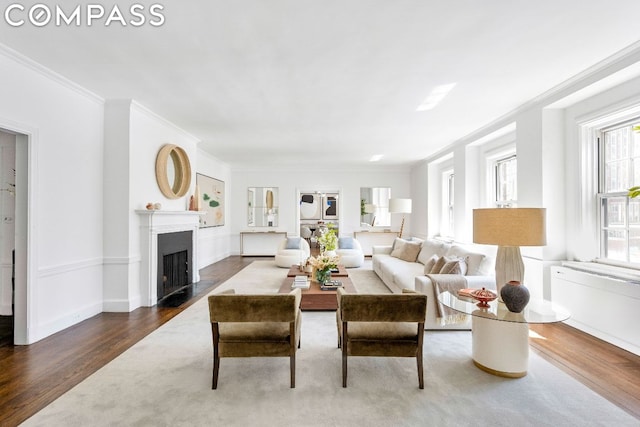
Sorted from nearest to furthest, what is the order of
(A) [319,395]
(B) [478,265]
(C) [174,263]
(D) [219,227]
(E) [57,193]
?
(A) [319,395] → (E) [57,193] → (B) [478,265] → (C) [174,263] → (D) [219,227]

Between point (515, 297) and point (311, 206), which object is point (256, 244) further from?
point (515, 297)

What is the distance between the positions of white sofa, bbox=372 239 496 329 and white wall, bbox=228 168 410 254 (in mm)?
2627

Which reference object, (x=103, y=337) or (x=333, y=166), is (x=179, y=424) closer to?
(x=103, y=337)

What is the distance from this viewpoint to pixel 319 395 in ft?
7.45

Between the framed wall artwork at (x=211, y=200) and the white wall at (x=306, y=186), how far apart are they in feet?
2.89

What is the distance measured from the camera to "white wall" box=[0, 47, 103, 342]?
310 centimetres

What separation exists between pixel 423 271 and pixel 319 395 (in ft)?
10.4

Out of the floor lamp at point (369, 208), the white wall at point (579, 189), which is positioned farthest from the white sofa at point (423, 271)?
the floor lamp at point (369, 208)

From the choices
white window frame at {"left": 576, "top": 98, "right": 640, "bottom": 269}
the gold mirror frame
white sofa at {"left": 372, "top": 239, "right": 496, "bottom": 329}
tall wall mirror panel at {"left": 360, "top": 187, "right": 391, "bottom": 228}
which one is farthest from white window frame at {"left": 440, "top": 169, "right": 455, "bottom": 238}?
the gold mirror frame

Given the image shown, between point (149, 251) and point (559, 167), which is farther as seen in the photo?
point (149, 251)

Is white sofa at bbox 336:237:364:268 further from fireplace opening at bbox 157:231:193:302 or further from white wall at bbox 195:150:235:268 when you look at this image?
fireplace opening at bbox 157:231:193:302

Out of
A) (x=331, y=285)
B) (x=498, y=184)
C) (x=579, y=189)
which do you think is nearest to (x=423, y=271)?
(x=331, y=285)

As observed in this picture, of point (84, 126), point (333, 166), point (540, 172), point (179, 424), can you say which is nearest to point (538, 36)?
point (540, 172)

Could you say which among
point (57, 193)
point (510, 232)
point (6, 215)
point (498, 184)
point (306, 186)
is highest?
point (306, 186)
